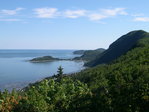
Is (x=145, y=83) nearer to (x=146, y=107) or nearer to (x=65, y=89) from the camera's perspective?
(x=146, y=107)

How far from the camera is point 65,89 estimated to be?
2308cm

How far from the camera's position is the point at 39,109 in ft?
61.8

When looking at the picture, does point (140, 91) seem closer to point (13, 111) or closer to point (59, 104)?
point (59, 104)

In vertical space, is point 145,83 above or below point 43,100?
above

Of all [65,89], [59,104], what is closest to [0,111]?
[59,104]

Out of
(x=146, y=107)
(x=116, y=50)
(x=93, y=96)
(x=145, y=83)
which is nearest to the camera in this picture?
(x=146, y=107)

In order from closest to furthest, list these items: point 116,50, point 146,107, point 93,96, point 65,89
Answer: point 146,107 < point 93,96 < point 65,89 < point 116,50

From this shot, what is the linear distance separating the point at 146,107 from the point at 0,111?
9964 millimetres

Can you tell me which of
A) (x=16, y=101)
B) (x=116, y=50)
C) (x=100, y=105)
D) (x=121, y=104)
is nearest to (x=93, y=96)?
(x=100, y=105)

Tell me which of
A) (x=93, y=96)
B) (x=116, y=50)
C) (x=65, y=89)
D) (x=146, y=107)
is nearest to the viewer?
(x=146, y=107)

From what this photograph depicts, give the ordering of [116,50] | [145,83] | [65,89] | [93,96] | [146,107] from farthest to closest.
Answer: [116,50]
[65,89]
[93,96]
[145,83]
[146,107]

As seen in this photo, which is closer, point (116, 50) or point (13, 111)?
point (13, 111)

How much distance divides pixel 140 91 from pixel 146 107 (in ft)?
4.13

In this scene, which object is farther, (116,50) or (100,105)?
(116,50)
